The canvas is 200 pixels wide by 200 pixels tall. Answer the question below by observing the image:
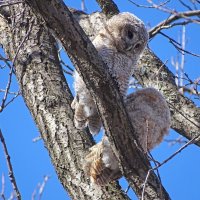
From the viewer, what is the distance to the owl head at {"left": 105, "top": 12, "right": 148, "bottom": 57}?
12.2 feet

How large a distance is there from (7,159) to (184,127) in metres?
2.45

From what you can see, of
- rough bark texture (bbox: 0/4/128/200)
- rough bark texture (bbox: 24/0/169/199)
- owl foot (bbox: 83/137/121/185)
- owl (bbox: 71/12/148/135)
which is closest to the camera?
rough bark texture (bbox: 24/0/169/199)

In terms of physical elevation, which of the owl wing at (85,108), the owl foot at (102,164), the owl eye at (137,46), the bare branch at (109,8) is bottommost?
the owl foot at (102,164)

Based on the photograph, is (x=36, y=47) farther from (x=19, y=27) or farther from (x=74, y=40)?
(x=74, y=40)

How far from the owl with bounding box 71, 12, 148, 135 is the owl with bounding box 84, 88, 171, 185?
17cm

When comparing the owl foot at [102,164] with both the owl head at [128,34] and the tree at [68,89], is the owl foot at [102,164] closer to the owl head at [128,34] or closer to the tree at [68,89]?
the tree at [68,89]

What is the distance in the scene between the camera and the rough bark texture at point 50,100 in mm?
3967

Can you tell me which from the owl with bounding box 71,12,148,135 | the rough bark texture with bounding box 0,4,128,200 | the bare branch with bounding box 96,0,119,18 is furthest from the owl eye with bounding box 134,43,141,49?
the bare branch with bounding box 96,0,119,18

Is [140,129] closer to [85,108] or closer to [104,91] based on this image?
[85,108]

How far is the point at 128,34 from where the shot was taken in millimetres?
3797

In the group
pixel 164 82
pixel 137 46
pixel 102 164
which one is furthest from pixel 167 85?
pixel 102 164

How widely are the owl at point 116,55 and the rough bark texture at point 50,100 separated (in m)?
0.29

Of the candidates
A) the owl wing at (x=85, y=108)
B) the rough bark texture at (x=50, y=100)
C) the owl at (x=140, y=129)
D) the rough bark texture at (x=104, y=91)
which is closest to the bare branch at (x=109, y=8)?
the rough bark texture at (x=50, y=100)

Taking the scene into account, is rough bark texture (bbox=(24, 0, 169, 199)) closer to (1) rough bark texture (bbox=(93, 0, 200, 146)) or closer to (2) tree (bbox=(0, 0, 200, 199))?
(2) tree (bbox=(0, 0, 200, 199))
